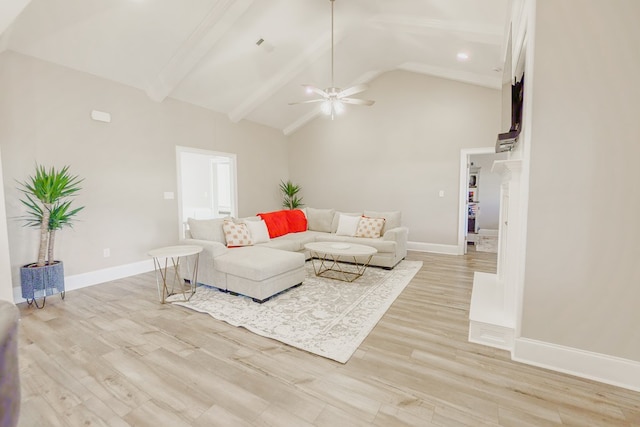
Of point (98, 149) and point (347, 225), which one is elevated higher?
point (98, 149)

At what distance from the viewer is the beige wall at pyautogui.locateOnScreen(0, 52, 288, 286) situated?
129 inches

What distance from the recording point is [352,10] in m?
4.09

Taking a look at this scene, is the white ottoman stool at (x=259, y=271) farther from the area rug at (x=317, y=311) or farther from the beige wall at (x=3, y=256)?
the beige wall at (x=3, y=256)

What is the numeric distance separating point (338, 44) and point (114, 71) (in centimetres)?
338

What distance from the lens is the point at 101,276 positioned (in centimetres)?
399

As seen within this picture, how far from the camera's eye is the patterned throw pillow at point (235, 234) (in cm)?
412

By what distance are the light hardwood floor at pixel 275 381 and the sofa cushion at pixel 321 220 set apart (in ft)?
9.96

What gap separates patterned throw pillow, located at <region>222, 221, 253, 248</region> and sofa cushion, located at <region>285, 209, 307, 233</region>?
129 centimetres

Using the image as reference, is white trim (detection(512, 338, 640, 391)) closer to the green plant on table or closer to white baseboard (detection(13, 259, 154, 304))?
the green plant on table

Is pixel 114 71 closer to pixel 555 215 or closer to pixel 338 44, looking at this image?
pixel 338 44

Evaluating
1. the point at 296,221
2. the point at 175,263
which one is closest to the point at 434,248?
the point at 296,221

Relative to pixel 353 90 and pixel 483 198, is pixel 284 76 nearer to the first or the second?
pixel 353 90

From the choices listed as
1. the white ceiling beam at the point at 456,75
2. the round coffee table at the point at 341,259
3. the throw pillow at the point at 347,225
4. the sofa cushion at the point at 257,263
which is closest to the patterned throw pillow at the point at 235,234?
the sofa cushion at the point at 257,263

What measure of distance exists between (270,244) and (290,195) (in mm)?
2971
